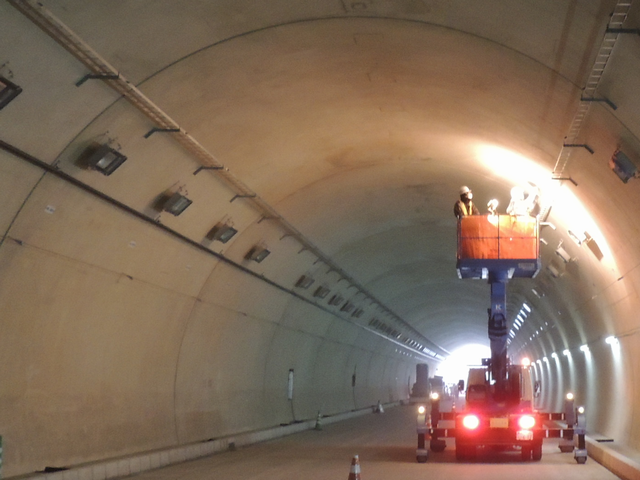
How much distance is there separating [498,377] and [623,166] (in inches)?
288

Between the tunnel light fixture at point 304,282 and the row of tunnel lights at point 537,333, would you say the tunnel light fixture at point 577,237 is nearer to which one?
the row of tunnel lights at point 537,333

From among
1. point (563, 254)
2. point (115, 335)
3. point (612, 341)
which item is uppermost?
point (563, 254)

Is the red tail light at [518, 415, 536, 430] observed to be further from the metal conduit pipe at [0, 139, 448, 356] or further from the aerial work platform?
the metal conduit pipe at [0, 139, 448, 356]

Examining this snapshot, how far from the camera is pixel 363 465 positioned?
1719cm

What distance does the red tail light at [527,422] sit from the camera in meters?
16.9

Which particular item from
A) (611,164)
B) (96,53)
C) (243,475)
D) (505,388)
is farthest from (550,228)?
(96,53)

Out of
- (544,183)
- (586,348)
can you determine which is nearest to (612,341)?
(586,348)

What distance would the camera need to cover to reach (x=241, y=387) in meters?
23.0

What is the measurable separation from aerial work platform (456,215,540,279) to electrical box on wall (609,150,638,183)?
173 inches

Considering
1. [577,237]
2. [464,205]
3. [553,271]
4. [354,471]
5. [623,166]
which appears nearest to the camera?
[354,471]

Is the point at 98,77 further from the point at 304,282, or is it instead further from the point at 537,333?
the point at 537,333

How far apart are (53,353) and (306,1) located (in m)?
6.73

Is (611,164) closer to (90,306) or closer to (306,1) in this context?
(306,1)

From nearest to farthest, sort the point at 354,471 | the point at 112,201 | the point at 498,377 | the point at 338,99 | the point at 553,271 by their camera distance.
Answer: the point at 354,471 → the point at 112,201 → the point at 338,99 → the point at 498,377 → the point at 553,271
